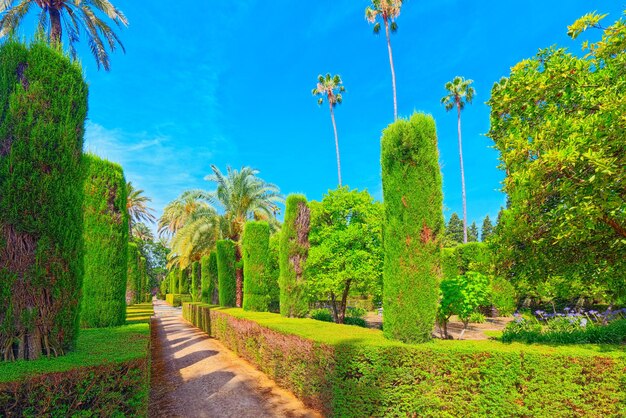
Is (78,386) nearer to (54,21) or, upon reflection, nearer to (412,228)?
(412,228)

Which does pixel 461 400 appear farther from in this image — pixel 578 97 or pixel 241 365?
pixel 241 365

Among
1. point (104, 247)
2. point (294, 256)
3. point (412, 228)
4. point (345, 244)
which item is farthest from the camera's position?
point (345, 244)

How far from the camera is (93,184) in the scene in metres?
8.02

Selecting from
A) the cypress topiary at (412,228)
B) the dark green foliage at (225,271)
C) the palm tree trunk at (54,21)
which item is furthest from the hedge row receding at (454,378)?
the palm tree trunk at (54,21)

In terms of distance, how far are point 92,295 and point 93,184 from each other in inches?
105

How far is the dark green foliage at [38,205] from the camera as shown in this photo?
384 cm

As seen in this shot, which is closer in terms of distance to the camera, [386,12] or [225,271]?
[225,271]

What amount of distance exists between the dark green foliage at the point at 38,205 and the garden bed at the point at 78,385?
1.39ft

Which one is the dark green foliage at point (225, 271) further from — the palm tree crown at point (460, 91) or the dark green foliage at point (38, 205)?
the palm tree crown at point (460, 91)

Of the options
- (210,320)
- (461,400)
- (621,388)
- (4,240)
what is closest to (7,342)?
(4,240)

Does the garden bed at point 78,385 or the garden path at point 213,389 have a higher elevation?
the garden bed at point 78,385

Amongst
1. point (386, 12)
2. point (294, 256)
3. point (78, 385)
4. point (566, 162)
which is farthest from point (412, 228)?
point (386, 12)

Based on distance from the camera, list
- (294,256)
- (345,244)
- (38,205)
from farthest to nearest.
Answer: (345,244)
(294,256)
(38,205)

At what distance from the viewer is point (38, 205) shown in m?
3.98
